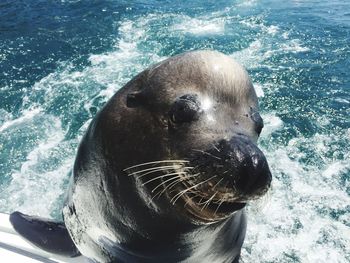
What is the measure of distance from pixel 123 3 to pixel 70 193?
528 inches

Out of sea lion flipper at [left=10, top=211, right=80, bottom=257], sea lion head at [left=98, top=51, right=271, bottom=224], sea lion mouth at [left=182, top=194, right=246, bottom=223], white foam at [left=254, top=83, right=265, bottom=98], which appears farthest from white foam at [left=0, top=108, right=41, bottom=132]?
sea lion mouth at [left=182, top=194, right=246, bottom=223]

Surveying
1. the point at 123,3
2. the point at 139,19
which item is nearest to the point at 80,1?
the point at 123,3

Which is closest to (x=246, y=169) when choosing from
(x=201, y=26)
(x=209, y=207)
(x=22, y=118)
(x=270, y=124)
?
(x=209, y=207)

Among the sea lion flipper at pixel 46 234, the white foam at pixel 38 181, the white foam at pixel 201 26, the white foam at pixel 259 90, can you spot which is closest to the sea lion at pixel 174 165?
the sea lion flipper at pixel 46 234

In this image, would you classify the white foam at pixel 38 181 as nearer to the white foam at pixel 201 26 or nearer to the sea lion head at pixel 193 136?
the sea lion head at pixel 193 136

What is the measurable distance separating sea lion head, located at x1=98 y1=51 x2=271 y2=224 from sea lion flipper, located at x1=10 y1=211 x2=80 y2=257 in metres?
1.72

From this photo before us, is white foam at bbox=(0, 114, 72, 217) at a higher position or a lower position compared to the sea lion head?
lower

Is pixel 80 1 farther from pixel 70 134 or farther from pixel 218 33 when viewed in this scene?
pixel 70 134

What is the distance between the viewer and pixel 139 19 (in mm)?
14945

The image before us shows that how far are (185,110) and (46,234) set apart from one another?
241 cm

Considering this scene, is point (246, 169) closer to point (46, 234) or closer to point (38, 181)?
point (46, 234)

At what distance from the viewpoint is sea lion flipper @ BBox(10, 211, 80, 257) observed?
442 centimetres

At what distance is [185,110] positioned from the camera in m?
2.91

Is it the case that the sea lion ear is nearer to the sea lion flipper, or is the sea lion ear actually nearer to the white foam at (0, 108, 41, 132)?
the sea lion flipper
